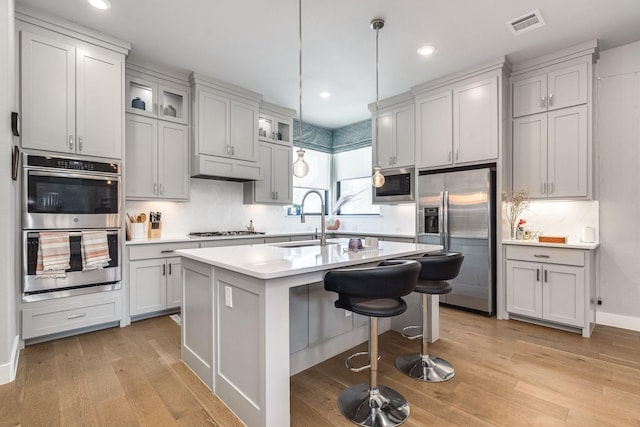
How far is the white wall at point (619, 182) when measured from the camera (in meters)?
3.19

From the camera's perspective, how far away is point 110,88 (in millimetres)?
3146

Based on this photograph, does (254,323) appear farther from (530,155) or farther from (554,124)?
(554,124)

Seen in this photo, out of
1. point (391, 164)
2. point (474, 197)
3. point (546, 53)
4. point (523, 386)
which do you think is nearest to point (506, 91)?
point (546, 53)

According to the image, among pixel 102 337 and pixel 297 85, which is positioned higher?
pixel 297 85

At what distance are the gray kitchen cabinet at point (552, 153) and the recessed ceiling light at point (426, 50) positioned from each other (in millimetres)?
1312

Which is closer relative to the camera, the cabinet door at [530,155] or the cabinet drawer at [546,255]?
the cabinet drawer at [546,255]

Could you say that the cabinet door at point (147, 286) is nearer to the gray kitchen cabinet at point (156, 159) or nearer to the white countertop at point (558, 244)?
the gray kitchen cabinet at point (156, 159)

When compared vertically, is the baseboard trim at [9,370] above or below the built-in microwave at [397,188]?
below

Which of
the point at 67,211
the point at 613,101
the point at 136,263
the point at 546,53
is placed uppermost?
the point at 546,53

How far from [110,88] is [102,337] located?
2449mm

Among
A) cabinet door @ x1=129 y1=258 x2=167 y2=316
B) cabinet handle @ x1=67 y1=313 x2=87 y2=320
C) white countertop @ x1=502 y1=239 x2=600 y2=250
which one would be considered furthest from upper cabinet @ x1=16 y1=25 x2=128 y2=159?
white countertop @ x1=502 y1=239 x2=600 y2=250

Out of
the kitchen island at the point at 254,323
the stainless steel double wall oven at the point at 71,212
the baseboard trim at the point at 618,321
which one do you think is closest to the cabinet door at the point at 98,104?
the stainless steel double wall oven at the point at 71,212

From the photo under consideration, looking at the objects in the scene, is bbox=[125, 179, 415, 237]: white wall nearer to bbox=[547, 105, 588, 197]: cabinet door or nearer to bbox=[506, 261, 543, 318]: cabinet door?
bbox=[506, 261, 543, 318]: cabinet door

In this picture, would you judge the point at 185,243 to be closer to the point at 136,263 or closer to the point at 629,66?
the point at 136,263
